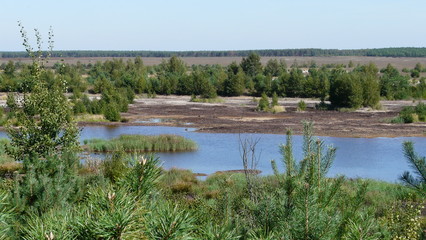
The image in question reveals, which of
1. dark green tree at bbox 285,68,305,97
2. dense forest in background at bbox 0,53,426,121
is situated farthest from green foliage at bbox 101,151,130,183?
dark green tree at bbox 285,68,305,97

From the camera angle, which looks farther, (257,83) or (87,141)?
(257,83)

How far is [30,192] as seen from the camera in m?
6.88

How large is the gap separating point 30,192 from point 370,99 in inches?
2158

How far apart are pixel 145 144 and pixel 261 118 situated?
751 inches

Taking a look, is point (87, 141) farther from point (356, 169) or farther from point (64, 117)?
point (64, 117)

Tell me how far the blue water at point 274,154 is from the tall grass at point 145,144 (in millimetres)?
1100

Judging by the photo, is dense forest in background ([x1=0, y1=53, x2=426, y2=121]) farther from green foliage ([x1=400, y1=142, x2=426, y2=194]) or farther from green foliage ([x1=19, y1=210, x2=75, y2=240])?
green foliage ([x1=19, y1=210, x2=75, y2=240])

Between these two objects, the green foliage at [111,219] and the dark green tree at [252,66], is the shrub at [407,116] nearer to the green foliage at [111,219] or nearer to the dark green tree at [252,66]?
the dark green tree at [252,66]

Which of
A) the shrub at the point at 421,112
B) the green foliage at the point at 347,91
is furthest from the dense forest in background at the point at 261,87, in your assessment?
the shrub at the point at 421,112

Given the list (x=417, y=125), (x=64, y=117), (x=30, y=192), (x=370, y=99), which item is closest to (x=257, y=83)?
(x=370, y=99)

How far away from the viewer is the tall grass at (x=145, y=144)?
34406 mm

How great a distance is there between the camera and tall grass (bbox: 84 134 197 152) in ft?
113

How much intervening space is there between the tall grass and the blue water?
43.3 inches

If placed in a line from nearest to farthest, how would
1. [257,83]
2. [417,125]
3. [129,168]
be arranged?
[129,168] < [417,125] < [257,83]
